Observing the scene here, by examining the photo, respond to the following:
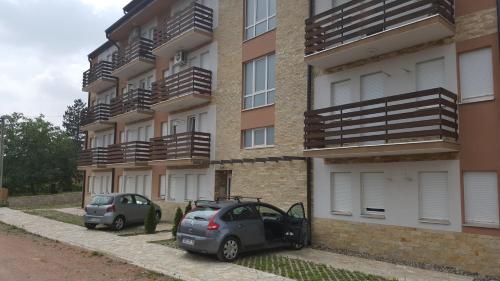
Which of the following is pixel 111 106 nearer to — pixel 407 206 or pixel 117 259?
pixel 117 259

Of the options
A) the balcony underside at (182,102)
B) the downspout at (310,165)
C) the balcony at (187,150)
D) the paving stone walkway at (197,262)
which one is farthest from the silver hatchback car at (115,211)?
the downspout at (310,165)

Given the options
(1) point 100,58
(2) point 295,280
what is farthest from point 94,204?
(1) point 100,58

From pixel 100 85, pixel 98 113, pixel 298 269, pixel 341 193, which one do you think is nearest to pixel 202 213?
pixel 298 269

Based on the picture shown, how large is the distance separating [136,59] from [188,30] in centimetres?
641

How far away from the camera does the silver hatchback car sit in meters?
17.2

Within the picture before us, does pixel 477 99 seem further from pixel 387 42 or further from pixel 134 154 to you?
pixel 134 154

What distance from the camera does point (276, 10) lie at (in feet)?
53.4

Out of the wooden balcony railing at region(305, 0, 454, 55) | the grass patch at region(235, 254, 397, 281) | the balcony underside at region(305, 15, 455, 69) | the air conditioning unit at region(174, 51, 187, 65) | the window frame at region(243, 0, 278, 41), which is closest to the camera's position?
the grass patch at region(235, 254, 397, 281)

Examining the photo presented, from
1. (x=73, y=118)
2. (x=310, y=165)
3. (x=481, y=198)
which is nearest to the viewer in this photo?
(x=481, y=198)

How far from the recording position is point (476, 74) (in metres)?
10.3

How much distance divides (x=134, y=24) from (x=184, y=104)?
31.5ft

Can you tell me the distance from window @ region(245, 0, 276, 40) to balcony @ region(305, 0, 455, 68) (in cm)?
300

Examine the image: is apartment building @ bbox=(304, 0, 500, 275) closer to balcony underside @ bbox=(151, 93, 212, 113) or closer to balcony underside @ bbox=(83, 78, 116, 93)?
balcony underside @ bbox=(151, 93, 212, 113)

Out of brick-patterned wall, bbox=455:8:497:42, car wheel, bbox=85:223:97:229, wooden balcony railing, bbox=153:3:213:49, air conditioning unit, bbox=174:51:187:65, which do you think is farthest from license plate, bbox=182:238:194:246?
air conditioning unit, bbox=174:51:187:65
